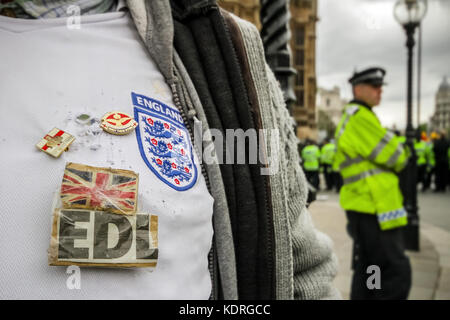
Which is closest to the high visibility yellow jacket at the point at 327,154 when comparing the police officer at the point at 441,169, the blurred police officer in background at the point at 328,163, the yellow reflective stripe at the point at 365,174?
the blurred police officer in background at the point at 328,163

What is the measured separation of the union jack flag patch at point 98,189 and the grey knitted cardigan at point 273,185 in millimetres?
251

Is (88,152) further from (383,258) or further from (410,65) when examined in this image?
(410,65)

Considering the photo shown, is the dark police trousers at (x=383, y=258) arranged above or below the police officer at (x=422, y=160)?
below

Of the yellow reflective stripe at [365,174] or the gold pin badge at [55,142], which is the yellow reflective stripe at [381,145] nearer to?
the yellow reflective stripe at [365,174]

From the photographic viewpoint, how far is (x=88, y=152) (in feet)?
2.40

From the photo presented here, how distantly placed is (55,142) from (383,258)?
3022 millimetres

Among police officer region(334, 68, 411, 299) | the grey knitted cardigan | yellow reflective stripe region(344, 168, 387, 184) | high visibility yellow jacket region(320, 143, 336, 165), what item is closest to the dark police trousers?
police officer region(334, 68, 411, 299)

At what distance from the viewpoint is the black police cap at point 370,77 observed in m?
3.44

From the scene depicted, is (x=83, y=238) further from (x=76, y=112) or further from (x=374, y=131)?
(x=374, y=131)

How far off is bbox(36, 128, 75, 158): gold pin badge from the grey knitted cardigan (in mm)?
302

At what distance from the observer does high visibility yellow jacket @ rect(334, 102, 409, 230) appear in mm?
3100

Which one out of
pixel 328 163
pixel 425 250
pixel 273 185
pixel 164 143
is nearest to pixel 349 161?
pixel 273 185

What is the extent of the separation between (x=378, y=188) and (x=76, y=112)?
2.86 meters
